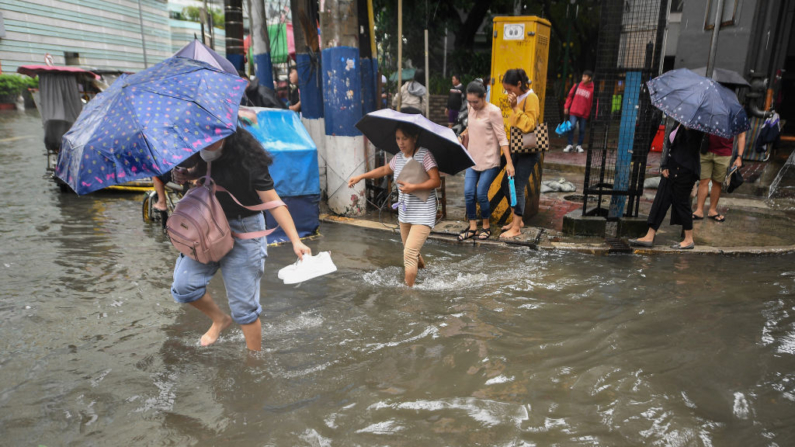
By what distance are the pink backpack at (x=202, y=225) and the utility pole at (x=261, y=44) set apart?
7.27m

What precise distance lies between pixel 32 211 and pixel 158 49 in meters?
36.2

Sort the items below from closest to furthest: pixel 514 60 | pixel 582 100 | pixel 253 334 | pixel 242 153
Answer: pixel 242 153
pixel 253 334
pixel 514 60
pixel 582 100

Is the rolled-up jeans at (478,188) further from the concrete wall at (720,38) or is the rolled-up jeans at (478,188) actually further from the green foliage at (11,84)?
the green foliage at (11,84)

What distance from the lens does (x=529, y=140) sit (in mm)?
6230

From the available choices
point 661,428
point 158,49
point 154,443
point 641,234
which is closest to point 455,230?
point 641,234

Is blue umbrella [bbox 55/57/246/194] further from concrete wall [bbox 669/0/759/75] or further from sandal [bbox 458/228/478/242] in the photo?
concrete wall [bbox 669/0/759/75]

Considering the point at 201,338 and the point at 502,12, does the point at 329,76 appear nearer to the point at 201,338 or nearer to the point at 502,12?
the point at 201,338

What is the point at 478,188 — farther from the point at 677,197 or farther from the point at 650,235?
the point at 677,197

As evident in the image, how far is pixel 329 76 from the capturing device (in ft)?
24.0

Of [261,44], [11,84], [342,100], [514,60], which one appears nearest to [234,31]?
[261,44]

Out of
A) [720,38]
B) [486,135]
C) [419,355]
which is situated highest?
[720,38]

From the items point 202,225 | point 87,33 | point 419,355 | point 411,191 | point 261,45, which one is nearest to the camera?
point 202,225

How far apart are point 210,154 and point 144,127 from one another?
545mm

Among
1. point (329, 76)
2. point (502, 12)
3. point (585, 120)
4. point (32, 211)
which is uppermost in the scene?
point (502, 12)
